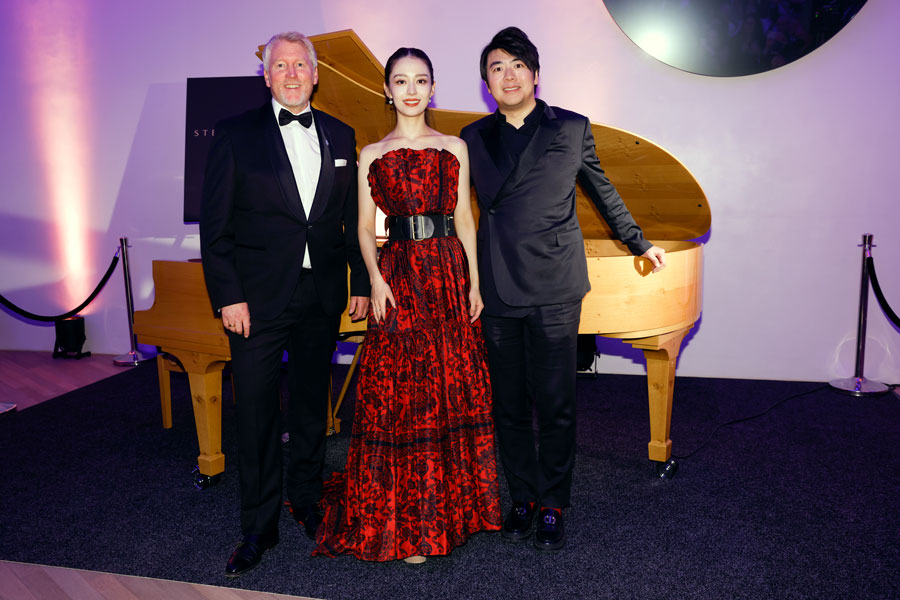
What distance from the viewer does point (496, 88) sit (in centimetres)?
200

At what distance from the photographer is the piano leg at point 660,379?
2.54m

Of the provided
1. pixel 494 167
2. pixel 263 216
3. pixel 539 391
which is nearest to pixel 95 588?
pixel 263 216

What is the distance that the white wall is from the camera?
377 cm

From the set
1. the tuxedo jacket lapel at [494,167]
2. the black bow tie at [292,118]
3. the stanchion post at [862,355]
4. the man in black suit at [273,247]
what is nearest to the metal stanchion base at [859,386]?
the stanchion post at [862,355]

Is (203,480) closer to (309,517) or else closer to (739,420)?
(309,517)

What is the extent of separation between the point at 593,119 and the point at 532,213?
7.58ft

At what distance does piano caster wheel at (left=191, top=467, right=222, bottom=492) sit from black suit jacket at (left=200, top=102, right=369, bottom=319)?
104 centimetres

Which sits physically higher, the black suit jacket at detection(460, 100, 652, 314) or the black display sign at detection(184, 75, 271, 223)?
the black display sign at detection(184, 75, 271, 223)

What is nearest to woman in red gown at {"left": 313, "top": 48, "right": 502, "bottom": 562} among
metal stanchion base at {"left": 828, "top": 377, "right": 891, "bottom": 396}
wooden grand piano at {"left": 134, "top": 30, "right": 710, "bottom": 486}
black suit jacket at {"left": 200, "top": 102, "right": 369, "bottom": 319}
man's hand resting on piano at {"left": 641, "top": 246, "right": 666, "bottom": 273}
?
black suit jacket at {"left": 200, "top": 102, "right": 369, "bottom": 319}

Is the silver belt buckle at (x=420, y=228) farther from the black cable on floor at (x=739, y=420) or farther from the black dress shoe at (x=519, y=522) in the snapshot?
the black cable on floor at (x=739, y=420)

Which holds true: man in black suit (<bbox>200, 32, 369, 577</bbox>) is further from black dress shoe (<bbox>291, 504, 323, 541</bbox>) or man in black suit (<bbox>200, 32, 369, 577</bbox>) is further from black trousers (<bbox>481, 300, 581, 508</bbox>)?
black trousers (<bbox>481, 300, 581, 508</bbox>)

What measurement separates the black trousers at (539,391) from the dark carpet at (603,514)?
238 mm

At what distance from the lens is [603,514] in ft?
7.72

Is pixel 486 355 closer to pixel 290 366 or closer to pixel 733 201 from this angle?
pixel 290 366
